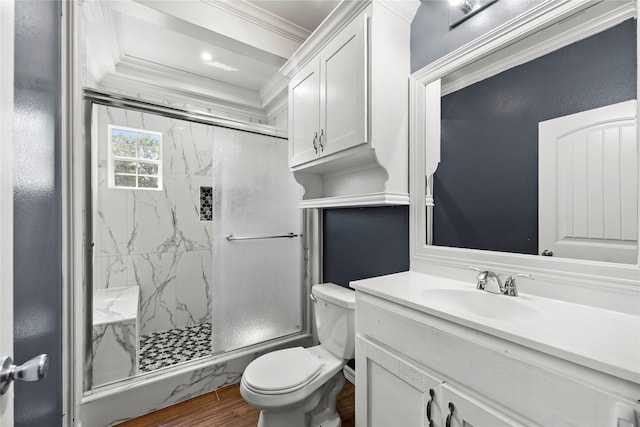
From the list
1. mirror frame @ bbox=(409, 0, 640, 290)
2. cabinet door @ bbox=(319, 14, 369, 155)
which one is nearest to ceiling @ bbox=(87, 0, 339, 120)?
cabinet door @ bbox=(319, 14, 369, 155)

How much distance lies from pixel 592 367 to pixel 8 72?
1.36 meters

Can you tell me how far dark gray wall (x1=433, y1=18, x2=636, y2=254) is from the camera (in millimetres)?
944

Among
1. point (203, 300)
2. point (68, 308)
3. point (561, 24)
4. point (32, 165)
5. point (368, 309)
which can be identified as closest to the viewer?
point (32, 165)

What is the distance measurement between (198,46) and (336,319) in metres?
2.32

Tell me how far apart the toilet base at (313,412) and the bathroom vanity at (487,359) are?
1.19 feet

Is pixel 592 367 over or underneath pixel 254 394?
over

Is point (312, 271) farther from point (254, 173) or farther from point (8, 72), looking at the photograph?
point (8, 72)

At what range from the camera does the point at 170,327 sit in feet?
9.26

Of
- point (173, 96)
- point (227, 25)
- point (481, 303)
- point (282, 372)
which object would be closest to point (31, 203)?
point (282, 372)

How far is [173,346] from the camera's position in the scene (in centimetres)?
246

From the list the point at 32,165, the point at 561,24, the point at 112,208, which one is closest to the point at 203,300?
the point at 112,208

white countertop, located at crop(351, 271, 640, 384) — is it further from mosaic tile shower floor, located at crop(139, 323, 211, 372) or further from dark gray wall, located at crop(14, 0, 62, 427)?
mosaic tile shower floor, located at crop(139, 323, 211, 372)

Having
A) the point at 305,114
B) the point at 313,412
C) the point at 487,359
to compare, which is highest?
the point at 305,114

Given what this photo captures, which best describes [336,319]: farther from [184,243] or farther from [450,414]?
[184,243]
